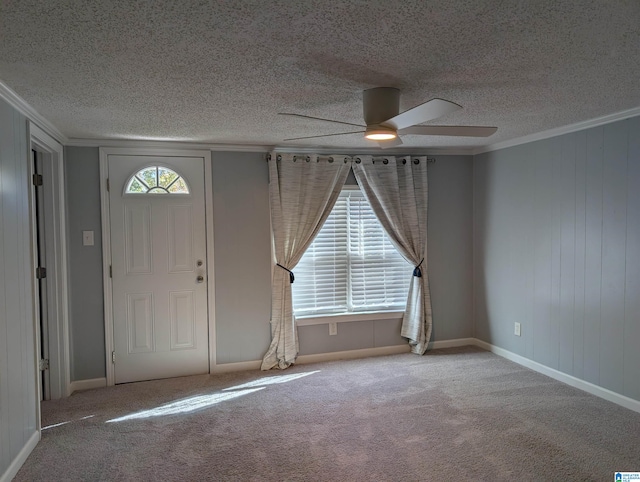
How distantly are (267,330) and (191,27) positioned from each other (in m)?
3.20

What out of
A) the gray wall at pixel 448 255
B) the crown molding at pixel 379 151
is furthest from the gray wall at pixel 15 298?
the gray wall at pixel 448 255

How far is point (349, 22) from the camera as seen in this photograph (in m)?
1.67

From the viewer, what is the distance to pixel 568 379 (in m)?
3.76

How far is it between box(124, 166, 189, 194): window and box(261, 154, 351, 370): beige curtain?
2.91 feet

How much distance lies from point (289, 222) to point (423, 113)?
2330mm

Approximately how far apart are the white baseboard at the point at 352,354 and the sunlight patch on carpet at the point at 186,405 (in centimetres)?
86

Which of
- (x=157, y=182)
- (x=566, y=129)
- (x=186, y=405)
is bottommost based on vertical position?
(x=186, y=405)

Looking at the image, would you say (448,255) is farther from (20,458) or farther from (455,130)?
(20,458)

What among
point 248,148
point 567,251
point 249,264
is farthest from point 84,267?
point 567,251

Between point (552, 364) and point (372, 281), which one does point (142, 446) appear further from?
point (552, 364)

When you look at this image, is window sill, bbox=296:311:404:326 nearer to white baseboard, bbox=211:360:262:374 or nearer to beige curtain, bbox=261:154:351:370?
beige curtain, bbox=261:154:351:370

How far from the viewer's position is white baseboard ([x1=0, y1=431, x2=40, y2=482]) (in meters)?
2.38

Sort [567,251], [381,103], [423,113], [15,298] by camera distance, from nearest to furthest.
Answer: [423,113], [381,103], [15,298], [567,251]

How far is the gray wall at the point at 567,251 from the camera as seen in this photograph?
326 cm
